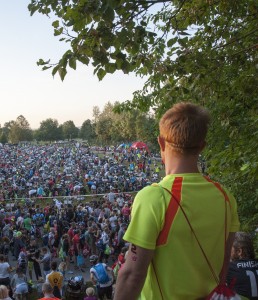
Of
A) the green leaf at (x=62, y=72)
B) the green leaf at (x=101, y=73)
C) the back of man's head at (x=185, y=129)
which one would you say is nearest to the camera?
the back of man's head at (x=185, y=129)

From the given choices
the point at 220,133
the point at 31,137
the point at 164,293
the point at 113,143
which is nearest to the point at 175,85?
the point at 220,133

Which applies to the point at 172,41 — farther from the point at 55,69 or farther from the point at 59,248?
the point at 59,248

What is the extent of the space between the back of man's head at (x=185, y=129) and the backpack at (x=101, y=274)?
7141 mm

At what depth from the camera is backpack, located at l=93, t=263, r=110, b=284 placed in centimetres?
814

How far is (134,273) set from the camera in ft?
4.74

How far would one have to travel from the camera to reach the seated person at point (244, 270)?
2.80 m

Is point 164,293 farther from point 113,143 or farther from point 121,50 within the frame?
point 113,143

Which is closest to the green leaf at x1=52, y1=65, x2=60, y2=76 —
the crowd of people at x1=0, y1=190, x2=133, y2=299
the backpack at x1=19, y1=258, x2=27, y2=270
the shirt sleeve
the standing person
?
the standing person

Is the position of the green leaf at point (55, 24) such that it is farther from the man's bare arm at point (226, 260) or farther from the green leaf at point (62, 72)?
the man's bare arm at point (226, 260)

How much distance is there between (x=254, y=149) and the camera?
4.62 meters

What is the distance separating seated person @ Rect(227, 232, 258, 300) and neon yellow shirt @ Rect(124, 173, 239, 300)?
4.30 feet

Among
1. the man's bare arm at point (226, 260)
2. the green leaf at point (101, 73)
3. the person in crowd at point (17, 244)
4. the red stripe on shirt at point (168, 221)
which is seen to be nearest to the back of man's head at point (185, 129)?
the red stripe on shirt at point (168, 221)

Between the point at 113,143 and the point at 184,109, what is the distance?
80.9 meters

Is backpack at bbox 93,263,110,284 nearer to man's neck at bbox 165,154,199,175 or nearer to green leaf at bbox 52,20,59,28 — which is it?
green leaf at bbox 52,20,59,28
